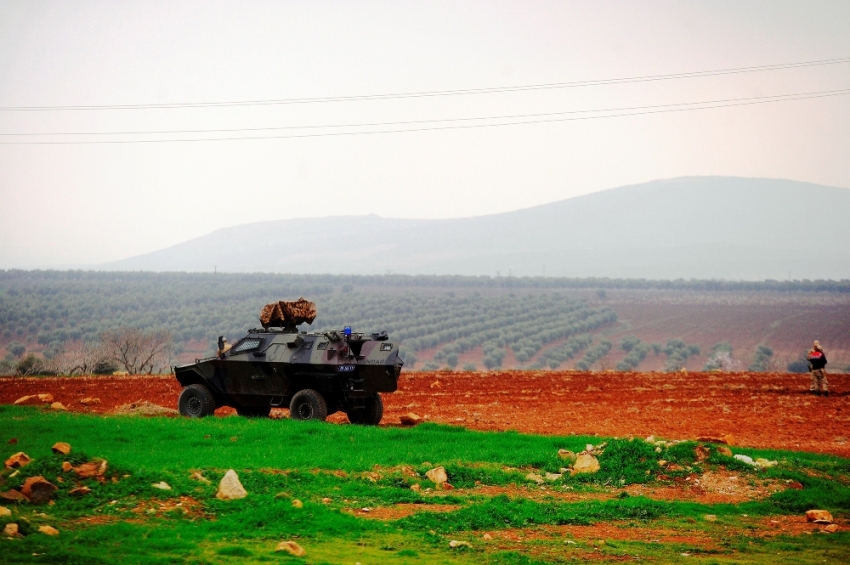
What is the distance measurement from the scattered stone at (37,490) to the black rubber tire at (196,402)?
10010mm

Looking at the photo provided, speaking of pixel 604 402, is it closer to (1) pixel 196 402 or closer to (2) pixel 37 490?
(1) pixel 196 402

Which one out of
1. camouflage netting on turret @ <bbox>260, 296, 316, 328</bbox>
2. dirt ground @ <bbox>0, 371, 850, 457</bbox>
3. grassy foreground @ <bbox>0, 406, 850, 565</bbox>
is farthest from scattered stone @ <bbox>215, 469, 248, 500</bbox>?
dirt ground @ <bbox>0, 371, 850, 457</bbox>

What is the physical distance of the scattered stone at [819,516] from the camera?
15516 mm

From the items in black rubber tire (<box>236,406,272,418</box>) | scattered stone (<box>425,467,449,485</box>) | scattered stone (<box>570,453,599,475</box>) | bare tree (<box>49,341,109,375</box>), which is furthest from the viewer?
bare tree (<box>49,341,109,375</box>)

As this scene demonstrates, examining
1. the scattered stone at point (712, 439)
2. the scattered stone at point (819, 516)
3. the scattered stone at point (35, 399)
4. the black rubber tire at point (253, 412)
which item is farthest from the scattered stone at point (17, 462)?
the scattered stone at point (712, 439)

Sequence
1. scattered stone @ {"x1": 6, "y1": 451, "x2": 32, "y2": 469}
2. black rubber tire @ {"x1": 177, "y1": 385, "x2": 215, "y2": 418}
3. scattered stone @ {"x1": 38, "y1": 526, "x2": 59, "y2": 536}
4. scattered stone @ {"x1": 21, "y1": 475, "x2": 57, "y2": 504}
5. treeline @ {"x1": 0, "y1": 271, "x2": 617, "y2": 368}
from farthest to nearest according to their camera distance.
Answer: treeline @ {"x1": 0, "y1": 271, "x2": 617, "y2": 368}, black rubber tire @ {"x1": 177, "y1": 385, "x2": 215, "y2": 418}, scattered stone @ {"x1": 6, "y1": 451, "x2": 32, "y2": 469}, scattered stone @ {"x1": 21, "y1": 475, "x2": 57, "y2": 504}, scattered stone @ {"x1": 38, "y1": 526, "x2": 59, "y2": 536}

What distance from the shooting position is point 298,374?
22875mm

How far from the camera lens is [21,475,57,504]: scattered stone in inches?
521

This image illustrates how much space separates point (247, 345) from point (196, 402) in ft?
6.31

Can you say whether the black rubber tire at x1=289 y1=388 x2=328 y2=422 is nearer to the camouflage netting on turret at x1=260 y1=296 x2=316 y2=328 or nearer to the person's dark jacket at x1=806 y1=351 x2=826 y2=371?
the camouflage netting on turret at x1=260 y1=296 x2=316 y2=328

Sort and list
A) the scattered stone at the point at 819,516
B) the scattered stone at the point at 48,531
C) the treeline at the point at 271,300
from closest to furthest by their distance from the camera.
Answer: the scattered stone at the point at 48,531 → the scattered stone at the point at 819,516 → the treeline at the point at 271,300

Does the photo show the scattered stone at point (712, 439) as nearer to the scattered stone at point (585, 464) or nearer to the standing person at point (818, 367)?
the scattered stone at point (585, 464)

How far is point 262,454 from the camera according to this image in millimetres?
18094

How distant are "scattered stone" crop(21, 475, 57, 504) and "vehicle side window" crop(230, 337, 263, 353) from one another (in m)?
9.96
